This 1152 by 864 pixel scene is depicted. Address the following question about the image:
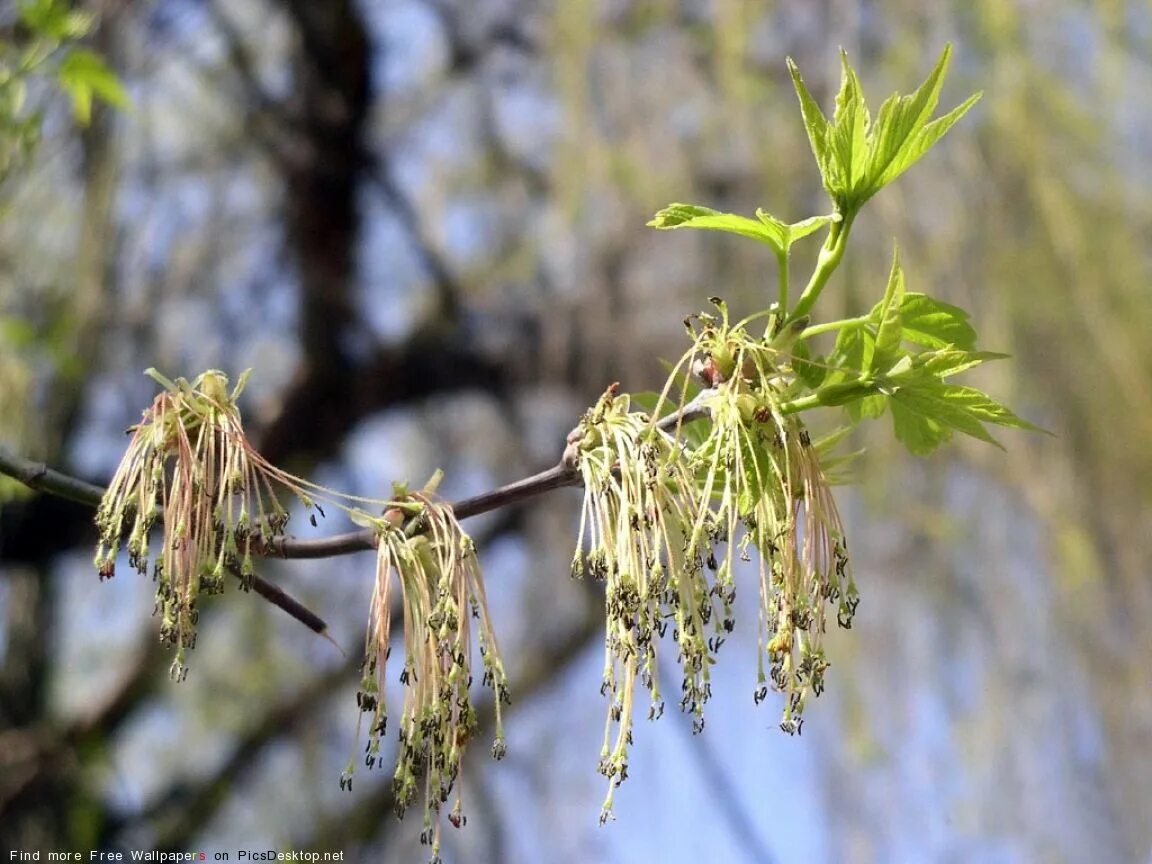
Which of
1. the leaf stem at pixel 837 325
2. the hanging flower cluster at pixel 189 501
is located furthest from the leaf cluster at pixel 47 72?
the leaf stem at pixel 837 325

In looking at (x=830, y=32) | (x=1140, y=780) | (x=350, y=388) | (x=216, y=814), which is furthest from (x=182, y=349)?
(x=1140, y=780)

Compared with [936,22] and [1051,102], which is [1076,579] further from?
[936,22]

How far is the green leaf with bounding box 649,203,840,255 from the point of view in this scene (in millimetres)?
529

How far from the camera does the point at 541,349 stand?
2053mm

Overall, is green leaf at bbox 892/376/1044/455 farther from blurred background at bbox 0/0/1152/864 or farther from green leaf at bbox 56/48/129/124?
green leaf at bbox 56/48/129/124

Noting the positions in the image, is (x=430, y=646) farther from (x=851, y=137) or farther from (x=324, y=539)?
(x=851, y=137)

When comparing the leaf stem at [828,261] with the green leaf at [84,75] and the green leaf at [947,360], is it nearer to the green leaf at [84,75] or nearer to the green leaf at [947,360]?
the green leaf at [947,360]

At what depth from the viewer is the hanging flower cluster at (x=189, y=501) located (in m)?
0.52

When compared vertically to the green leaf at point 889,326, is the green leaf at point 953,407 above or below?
below

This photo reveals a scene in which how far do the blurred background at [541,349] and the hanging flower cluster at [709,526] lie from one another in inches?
5.7

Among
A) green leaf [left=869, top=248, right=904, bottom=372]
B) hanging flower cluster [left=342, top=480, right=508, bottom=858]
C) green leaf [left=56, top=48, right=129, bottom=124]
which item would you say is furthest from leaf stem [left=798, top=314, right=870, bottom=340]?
green leaf [left=56, top=48, right=129, bottom=124]

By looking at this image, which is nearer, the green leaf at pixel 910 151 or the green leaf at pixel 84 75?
the green leaf at pixel 910 151

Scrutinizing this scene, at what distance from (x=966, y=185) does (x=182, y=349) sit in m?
1.33

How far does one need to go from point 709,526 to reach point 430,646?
0.15 m
